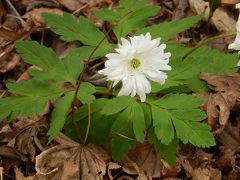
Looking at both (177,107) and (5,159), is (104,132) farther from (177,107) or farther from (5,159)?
(5,159)

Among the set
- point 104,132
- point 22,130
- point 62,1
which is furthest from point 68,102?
point 62,1

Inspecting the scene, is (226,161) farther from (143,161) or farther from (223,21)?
(223,21)

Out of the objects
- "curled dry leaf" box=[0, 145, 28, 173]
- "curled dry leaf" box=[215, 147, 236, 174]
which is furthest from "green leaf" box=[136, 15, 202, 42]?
"curled dry leaf" box=[0, 145, 28, 173]

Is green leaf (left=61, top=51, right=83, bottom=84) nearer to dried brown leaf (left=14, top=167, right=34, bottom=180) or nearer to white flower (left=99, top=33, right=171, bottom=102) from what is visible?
white flower (left=99, top=33, right=171, bottom=102)

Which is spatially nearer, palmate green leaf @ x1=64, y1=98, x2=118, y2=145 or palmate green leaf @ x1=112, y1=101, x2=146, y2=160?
palmate green leaf @ x1=112, y1=101, x2=146, y2=160

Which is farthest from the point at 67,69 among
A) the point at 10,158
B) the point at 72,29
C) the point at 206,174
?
the point at 206,174
